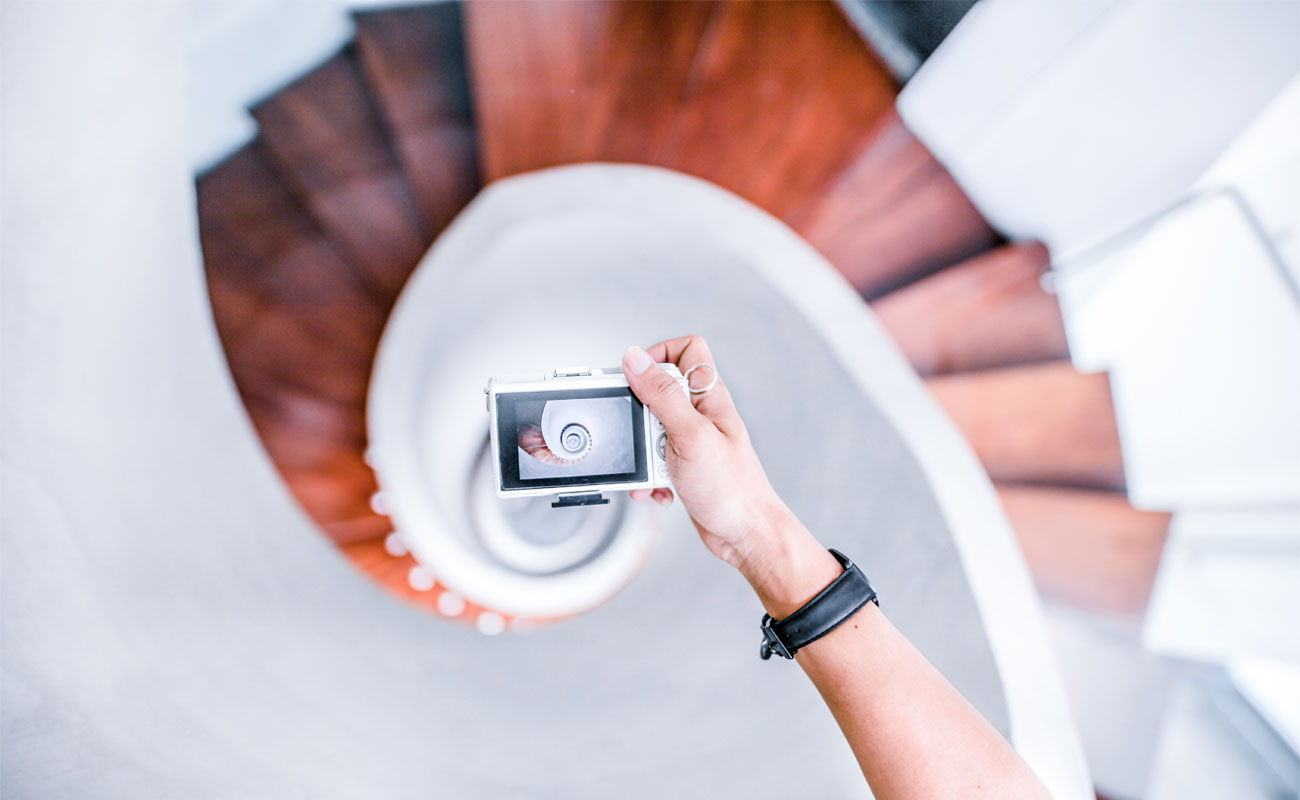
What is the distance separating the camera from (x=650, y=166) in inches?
50.8

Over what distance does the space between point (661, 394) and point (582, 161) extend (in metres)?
0.91

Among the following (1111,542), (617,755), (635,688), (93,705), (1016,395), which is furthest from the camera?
(1016,395)

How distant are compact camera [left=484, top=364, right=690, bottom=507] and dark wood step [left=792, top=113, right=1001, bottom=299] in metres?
0.81

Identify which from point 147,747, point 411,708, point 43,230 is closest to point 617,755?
point 411,708

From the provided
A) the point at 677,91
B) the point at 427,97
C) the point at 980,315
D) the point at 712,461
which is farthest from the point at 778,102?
the point at 712,461

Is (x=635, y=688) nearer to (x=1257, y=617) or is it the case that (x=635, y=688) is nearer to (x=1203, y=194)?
(x=1257, y=617)

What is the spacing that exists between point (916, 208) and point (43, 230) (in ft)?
4.39

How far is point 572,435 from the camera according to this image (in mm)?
688

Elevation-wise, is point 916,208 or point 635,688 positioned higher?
point 916,208

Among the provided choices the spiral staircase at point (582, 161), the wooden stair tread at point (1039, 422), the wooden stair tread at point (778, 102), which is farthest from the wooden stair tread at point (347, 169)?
the wooden stair tread at point (1039, 422)

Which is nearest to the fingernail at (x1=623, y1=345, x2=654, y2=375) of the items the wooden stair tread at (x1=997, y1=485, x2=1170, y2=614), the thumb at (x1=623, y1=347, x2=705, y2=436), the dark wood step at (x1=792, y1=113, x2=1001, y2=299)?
the thumb at (x1=623, y1=347, x2=705, y2=436)

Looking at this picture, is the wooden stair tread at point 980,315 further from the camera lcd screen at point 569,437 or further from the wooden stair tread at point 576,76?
the camera lcd screen at point 569,437

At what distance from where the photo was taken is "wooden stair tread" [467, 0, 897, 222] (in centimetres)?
123

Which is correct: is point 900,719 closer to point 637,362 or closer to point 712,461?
point 712,461
